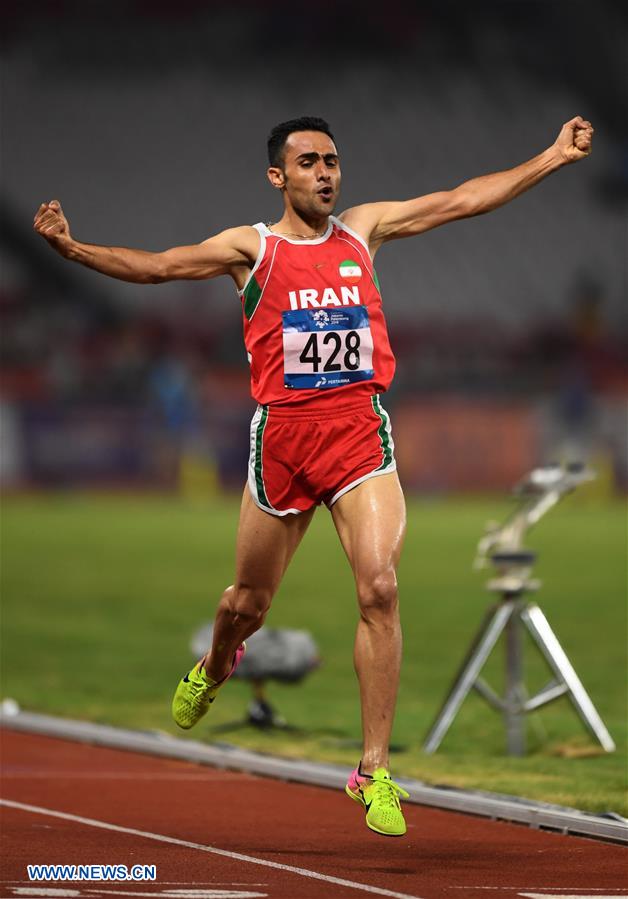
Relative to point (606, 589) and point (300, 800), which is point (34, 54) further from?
point (300, 800)

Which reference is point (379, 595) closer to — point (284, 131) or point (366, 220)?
point (366, 220)

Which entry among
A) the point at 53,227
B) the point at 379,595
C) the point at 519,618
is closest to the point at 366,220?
the point at 53,227

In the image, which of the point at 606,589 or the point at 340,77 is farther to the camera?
the point at 340,77

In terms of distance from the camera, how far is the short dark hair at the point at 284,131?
6.40 meters

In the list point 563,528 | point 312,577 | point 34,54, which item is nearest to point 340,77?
point 34,54

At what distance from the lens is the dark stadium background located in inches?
1740

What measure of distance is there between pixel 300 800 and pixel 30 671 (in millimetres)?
6289

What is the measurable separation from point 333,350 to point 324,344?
4cm

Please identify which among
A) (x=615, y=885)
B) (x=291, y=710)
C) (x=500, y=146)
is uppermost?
(x=500, y=146)

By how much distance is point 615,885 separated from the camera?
18.3 ft

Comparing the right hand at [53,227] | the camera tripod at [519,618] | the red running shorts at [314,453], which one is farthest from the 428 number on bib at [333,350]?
the camera tripod at [519,618]

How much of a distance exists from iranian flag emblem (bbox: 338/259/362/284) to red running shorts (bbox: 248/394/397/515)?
1.58ft

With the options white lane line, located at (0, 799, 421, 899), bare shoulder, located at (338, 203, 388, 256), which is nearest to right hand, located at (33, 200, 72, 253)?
bare shoulder, located at (338, 203, 388, 256)

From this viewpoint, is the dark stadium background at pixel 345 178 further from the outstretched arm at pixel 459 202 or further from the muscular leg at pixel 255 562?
the outstretched arm at pixel 459 202
